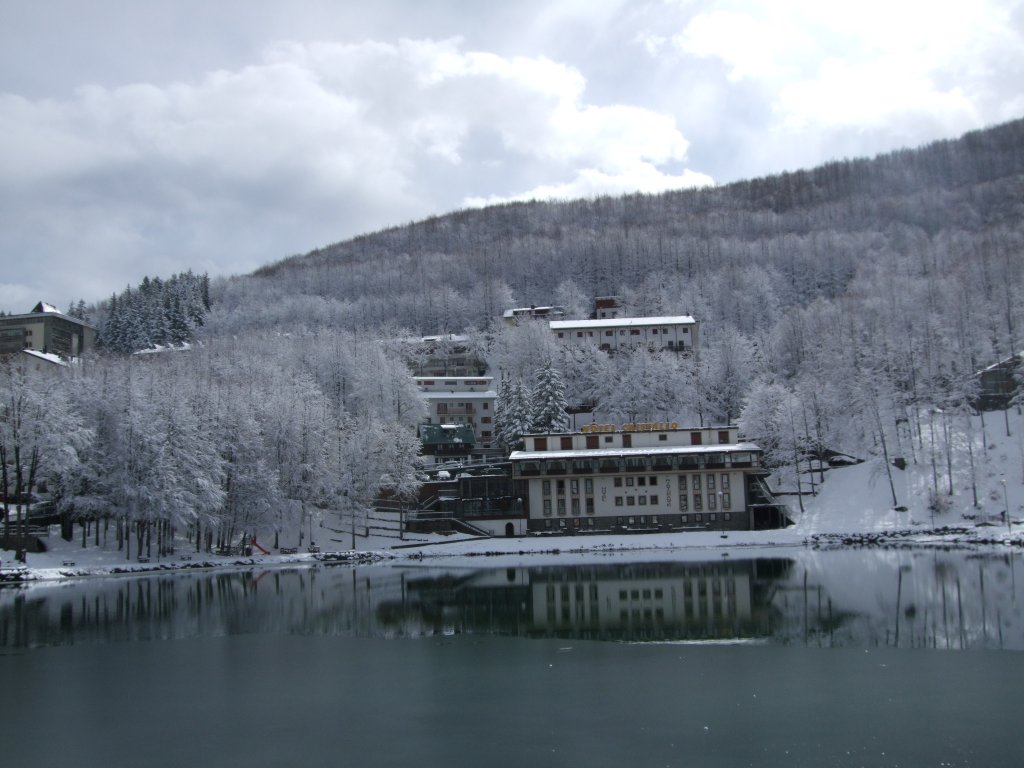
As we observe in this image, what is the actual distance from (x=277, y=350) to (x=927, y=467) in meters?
72.5

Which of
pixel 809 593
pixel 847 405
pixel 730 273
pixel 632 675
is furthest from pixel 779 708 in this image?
pixel 730 273

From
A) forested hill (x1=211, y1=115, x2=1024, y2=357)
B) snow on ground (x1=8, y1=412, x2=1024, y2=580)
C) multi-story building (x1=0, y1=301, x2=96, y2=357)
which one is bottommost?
snow on ground (x1=8, y1=412, x2=1024, y2=580)

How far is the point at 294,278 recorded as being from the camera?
7136 inches

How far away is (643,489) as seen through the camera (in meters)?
67.4

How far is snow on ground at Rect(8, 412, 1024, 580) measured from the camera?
55594 millimetres

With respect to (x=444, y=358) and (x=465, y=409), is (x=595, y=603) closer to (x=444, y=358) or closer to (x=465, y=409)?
(x=465, y=409)

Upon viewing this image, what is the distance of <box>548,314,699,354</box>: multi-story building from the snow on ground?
42323 millimetres

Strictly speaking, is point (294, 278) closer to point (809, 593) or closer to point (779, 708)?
point (809, 593)

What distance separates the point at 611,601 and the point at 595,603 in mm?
807

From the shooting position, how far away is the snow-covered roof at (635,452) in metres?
67.0

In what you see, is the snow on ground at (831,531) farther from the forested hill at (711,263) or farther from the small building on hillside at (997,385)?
the forested hill at (711,263)

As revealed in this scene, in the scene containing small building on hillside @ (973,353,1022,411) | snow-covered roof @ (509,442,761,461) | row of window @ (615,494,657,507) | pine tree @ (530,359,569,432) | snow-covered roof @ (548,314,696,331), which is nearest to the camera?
snow-covered roof @ (509,442,761,461)

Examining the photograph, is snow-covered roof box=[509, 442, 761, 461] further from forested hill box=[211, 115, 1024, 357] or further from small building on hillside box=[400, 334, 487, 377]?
forested hill box=[211, 115, 1024, 357]

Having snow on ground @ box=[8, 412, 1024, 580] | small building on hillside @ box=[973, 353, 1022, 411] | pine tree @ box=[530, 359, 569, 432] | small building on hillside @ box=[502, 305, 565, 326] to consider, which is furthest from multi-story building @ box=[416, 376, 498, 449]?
small building on hillside @ box=[973, 353, 1022, 411]
